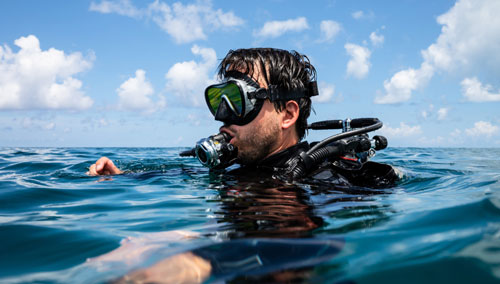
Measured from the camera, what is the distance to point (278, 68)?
3.69 metres

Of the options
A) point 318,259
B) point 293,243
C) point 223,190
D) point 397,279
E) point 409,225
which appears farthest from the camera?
point 223,190

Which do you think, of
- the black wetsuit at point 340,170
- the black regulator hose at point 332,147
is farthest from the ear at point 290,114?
the black regulator hose at point 332,147

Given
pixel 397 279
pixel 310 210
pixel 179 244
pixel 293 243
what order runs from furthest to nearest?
pixel 310 210 → pixel 179 244 → pixel 293 243 → pixel 397 279

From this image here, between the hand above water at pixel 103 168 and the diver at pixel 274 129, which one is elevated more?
the diver at pixel 274 129

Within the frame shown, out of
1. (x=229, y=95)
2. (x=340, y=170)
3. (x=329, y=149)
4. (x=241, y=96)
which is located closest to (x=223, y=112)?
(x=229, y=95)

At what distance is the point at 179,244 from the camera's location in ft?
5.57

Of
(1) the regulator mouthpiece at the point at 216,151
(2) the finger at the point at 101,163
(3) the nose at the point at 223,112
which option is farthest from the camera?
(2) the finger at the point at 101,163

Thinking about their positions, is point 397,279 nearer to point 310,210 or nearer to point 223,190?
point 310,210

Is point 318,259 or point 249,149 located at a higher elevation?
point 249,149

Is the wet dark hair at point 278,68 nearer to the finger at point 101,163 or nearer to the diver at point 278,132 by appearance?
the diver at point 278,132

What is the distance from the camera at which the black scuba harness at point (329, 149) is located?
3.11m

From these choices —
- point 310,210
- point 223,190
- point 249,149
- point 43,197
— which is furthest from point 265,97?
point 43,197

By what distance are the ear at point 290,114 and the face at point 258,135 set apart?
9 cm

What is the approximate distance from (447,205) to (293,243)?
1.37 meters
